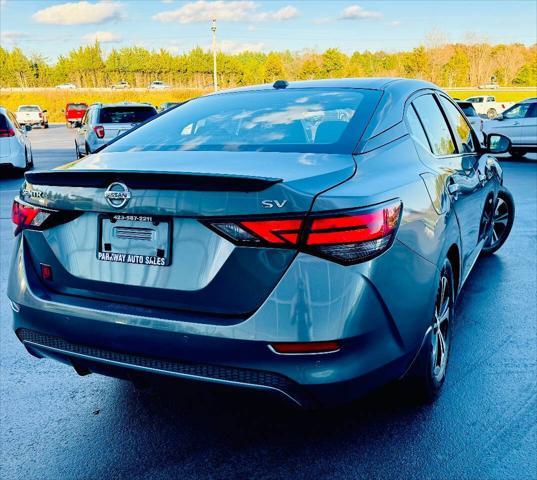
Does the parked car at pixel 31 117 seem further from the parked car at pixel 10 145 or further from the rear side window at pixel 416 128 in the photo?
the rear side window at pixel 416 128

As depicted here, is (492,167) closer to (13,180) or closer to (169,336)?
(169,336)

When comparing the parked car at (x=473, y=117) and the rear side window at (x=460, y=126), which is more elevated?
the rear side window at (x=460, y=126)

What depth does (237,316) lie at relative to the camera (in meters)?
2.31

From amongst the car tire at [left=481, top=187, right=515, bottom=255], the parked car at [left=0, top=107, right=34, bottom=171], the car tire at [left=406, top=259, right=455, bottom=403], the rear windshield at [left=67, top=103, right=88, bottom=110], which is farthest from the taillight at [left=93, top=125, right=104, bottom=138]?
the rear windshield at [left=67, top=103, right=88, bottom=110]

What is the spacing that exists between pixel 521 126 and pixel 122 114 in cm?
1083

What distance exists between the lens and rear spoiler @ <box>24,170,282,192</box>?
7.51 feet

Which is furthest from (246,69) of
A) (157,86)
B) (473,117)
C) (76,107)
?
(473,117)

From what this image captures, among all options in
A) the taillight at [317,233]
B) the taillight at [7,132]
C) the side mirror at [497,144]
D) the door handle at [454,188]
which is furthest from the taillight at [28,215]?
the taillight at [7,132]

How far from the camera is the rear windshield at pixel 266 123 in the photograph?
117 inches

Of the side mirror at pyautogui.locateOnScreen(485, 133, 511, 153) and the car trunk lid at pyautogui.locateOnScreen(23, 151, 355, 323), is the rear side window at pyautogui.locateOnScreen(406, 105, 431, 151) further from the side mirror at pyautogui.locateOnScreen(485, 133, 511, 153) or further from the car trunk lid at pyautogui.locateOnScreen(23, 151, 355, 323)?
the side mirror at pyautogui.locateOnScreen(485, 133, 511, 153)

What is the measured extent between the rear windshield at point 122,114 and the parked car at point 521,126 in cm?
980

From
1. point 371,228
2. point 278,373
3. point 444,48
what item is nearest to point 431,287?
point 371,228

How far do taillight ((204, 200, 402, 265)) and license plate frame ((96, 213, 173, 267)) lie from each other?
213mm

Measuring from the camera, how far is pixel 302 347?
2.28m
